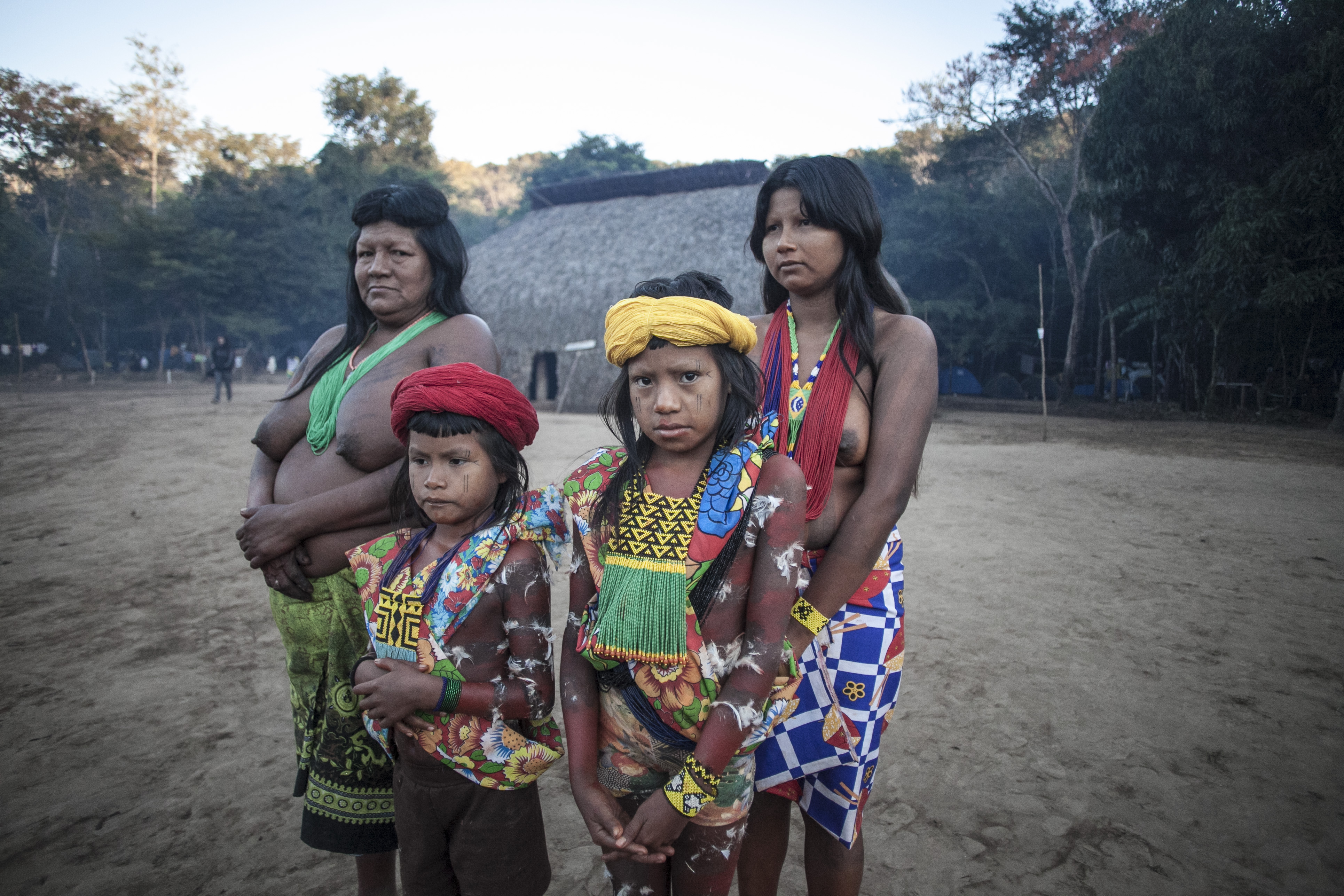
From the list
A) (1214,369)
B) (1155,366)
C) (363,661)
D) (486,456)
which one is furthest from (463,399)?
(1155,366)

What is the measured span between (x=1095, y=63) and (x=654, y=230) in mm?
12233

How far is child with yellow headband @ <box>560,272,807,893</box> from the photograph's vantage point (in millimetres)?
1405

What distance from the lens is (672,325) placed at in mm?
1438

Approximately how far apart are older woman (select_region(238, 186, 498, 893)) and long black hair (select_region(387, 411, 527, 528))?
0.12m

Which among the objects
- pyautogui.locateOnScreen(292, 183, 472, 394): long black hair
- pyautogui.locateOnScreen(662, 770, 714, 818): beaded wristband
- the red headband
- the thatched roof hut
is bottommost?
pyautogui.locateOnScreen(662, 770, 714, 818): beaded wristband

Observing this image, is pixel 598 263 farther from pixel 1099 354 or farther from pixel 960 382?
pixel 1099 354

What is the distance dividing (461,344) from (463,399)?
1.58ft

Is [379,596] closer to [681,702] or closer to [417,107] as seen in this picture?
[681,702]

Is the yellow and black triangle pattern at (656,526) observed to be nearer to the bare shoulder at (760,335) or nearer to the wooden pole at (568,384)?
the bare shoulder at (760,335)

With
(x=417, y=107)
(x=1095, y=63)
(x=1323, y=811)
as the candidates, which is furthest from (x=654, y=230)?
(x=417, y=107)

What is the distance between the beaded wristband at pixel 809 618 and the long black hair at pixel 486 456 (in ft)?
2.29

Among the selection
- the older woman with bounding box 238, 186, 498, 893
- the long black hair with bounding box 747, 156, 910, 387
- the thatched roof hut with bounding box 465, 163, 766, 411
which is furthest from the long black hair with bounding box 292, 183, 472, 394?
the thatched roof hut with bounding box 465, 163, 766, 411

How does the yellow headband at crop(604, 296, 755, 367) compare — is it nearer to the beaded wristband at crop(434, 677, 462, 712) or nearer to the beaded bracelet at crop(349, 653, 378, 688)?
the beaded wristband at crop(434, 677, 462, 712)

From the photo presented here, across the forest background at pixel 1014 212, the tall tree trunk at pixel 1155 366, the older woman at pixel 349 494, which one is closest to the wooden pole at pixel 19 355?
the forest background at pixel 1014 212
